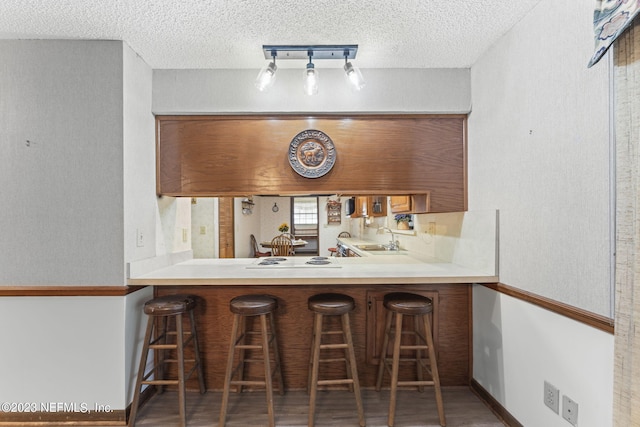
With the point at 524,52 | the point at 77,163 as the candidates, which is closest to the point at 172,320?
the point at 77,163

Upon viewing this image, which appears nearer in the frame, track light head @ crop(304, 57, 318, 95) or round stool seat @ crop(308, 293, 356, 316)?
round stool seat @ crop(308, 293, 356, 316)

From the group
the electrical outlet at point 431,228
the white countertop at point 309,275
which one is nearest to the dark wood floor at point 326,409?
the white countertop at point 309,275

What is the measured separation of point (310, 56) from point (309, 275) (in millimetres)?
1384

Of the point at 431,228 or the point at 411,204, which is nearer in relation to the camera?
the point at 411,204

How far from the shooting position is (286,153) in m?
2.39

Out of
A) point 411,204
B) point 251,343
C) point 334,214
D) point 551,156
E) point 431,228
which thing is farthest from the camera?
point 334,214

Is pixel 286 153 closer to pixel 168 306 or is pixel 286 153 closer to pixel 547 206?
pixel 168 306

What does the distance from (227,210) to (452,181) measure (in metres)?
3.89

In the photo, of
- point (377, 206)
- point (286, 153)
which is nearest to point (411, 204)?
point (286, 153)

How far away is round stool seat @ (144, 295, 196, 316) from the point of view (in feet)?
6.32

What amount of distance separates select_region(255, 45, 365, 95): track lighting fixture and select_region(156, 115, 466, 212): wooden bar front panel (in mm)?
391

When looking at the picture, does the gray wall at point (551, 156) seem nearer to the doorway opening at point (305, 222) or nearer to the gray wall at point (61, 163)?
the gray wall at point (61, 163)

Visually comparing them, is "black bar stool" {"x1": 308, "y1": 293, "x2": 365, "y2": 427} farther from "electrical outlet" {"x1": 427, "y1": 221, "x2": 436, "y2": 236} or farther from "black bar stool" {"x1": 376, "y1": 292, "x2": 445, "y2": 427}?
"electrical outlet" {"x1": 427, "y1": 221, "x2": 436, "y2": 236}

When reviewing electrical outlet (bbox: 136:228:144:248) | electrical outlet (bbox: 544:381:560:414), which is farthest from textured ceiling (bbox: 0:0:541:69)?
electrical outlet (bbox: 544:381:560:414)
